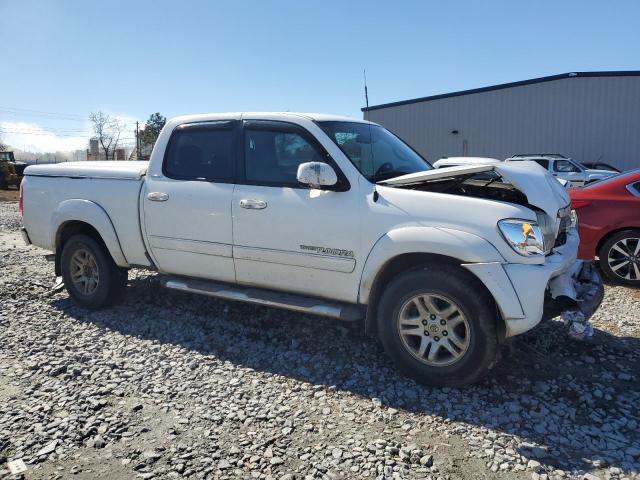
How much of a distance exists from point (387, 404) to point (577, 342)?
6.68 ft

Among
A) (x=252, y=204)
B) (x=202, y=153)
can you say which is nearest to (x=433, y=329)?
(x=252, y=204)

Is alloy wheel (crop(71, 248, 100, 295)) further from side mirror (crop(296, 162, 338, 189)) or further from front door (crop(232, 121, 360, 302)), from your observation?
side mirror (crop(296, 162, 338, 189))

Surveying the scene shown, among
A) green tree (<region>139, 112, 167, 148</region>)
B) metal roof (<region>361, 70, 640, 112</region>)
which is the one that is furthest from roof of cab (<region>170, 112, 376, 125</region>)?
green tree (<region>139, 112, 167, 148</region>)

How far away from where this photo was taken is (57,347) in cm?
448

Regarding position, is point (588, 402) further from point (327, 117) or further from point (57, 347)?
point (57, 347)

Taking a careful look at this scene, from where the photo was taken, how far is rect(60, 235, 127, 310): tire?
5355mm

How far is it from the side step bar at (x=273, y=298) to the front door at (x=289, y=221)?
74mm

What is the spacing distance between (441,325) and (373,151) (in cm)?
160

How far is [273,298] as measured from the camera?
169 inches

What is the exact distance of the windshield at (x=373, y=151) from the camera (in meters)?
4.14

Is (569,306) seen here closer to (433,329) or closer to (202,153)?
(433,329)

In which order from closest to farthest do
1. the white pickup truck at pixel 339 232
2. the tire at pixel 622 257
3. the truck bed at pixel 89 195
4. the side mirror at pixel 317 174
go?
the white pickup truck at pixel 339 232 → the side mirror at pixel 317 174 → the truck bed at pixel 89 195 → the tire at pixel 622 257

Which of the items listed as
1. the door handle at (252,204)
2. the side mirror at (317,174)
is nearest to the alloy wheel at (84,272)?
the door handle at (252,204)

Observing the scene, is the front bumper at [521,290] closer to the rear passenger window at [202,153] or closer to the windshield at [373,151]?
the windshield at [373,151]
